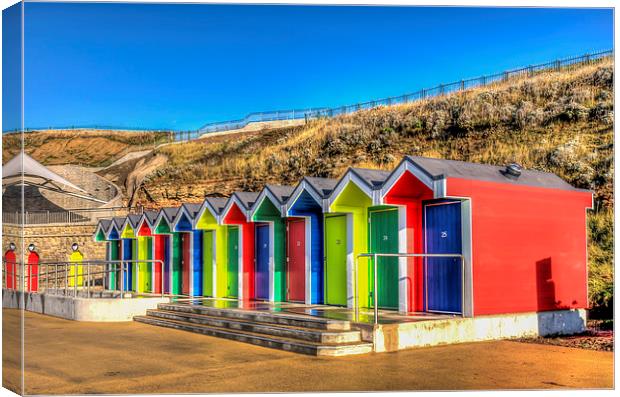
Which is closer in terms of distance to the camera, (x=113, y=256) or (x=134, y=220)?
(x=134, y=220)

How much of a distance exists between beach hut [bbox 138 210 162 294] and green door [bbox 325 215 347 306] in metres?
8.37

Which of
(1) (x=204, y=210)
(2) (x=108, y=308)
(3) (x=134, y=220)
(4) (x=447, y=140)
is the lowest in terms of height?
(2) (x=108, y=308)

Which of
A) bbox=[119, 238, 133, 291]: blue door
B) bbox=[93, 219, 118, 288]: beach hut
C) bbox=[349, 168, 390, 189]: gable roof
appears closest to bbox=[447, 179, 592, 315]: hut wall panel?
bbox=[349, 168, 390, 189]: gable roof

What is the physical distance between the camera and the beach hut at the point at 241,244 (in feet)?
62.9

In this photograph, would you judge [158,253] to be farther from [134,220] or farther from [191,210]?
[191,210]

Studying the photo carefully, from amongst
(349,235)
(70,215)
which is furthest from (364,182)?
(70,215)

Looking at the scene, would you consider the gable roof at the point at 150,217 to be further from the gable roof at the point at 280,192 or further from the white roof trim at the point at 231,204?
the gable roof at the point at 280,192

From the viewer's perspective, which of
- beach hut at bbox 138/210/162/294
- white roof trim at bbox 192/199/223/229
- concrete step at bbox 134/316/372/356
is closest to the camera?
concrete step at bbox 134/316/372/356

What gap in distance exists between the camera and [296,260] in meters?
17.8

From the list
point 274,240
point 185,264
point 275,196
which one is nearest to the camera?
point 275,196

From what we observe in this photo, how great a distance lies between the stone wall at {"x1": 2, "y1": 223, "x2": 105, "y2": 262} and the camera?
1490 inches

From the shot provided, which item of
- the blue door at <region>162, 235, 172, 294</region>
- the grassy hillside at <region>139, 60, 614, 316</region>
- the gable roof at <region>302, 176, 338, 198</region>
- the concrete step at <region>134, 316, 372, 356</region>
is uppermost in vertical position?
the grassy hillside at <region>139, 60, 614, 316</region>

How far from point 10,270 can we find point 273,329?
4782mm

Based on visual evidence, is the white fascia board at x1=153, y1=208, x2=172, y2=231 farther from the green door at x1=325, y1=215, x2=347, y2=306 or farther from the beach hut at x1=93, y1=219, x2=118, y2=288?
the green door at x1=325, y1=215, x2=347, y2=306
